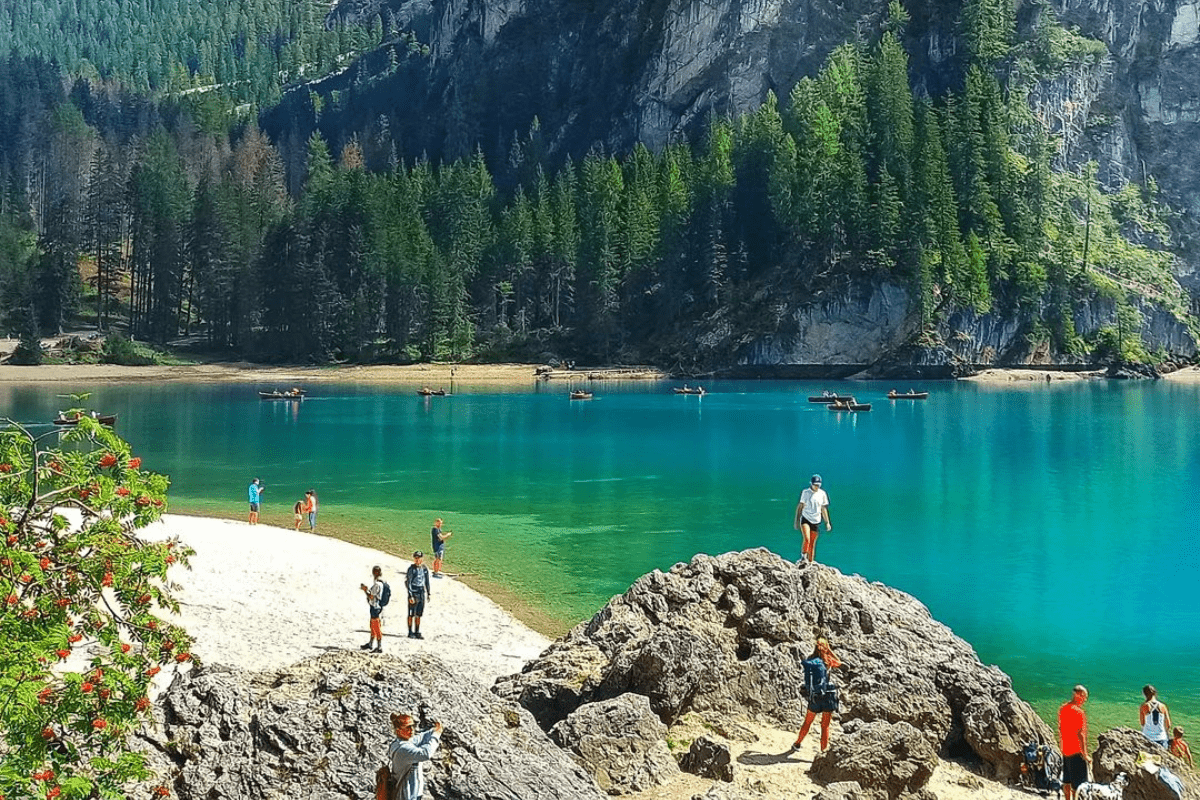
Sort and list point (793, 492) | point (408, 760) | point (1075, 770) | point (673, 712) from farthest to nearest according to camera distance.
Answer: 1. point (793, 492)
2. point (673, 712)
3. point (1075, 770)
4. point (408, 760)

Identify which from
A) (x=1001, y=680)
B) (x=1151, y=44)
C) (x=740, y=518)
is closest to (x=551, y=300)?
(x=1151, y=44)

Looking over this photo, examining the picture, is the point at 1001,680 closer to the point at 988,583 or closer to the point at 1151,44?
the point at 988,583

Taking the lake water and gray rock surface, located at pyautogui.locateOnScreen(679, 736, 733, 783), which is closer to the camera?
gray rock surface, located at pyautogui.locateOnScreen(679, 736, 733, 783)

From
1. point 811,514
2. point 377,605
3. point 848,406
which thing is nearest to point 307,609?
point 377,605

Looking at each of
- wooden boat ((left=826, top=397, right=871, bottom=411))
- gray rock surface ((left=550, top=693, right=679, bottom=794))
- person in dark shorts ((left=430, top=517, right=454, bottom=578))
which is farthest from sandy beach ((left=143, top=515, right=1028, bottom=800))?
wooden boat ((left=826, top=397, right=871, bottom=411))

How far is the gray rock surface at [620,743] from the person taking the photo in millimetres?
14945

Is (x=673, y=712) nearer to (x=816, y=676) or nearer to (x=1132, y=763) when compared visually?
(x=816, y=676)

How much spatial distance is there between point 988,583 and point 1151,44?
162 m

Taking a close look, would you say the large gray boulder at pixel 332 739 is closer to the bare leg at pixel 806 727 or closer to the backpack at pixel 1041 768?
the bare leg at pixel 806 727

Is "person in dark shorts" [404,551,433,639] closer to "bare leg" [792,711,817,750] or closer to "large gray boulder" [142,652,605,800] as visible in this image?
"bare leg" [792,711,817,750]

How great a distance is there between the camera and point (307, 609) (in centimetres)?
2827

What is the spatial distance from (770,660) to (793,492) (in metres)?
34.8

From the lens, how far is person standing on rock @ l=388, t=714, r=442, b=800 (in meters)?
10.7

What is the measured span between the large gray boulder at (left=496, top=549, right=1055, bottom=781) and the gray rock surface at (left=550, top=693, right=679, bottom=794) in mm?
1270
